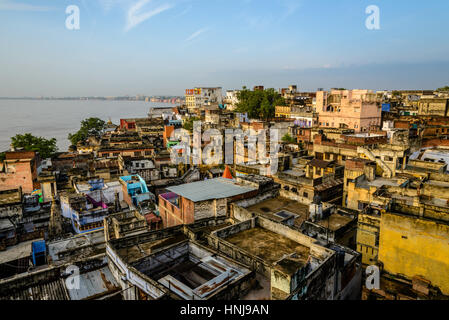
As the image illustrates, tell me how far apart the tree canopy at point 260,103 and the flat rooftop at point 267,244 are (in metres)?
48.1

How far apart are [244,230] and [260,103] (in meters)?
51.8

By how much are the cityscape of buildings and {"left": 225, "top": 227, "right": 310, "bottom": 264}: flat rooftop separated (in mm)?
40

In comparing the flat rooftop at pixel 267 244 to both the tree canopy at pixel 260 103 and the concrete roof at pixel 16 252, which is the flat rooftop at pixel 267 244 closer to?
the concrete roof at pixel 16 252

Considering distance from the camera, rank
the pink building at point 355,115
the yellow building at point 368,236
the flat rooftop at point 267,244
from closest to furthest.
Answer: the flat rooftop at point 267,244, the yellow building at point 368,236, the pink building at point 355,115

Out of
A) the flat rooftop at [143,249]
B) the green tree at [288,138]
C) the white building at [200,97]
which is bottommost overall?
the flat rooftop at [143,249]

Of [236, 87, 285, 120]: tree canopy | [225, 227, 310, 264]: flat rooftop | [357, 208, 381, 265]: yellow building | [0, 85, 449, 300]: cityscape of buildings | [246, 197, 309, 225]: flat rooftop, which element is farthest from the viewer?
[236, 87, 285, 120]: tree canopy

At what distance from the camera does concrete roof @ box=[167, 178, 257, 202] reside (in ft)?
50.0

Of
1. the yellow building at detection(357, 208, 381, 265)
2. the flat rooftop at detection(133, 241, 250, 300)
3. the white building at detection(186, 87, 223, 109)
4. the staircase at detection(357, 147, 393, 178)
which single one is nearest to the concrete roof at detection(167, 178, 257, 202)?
the flat rooftop at detection(133, 241, 250, 300)

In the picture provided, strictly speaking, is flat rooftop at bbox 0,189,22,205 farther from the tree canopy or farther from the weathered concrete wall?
the tree canopy

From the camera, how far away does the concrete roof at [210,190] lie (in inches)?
600

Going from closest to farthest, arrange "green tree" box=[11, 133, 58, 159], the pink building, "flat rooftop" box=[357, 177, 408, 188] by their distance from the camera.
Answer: "flat rooftop" box=[357, 177, 408, 188] → the pink building → "green tree" box=[11, 133, 58, 159]

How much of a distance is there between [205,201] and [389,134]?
2395cm

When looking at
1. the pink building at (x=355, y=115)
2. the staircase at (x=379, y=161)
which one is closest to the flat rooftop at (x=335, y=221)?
the staircase at (x=379, y=161)
